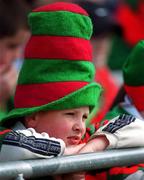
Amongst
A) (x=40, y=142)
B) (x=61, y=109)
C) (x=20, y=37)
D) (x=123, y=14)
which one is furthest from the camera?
(x=123, y=14)

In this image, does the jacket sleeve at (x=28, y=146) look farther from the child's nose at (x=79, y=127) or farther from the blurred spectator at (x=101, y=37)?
the blurred spectator at (x=101, y=37)

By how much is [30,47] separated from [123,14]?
4.66 meters

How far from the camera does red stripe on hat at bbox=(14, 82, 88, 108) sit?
283 centimetres

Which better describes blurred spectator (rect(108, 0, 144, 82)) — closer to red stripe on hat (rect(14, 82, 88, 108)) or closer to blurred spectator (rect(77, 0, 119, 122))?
blurred spectator (rect(77, 0, 119, 122))

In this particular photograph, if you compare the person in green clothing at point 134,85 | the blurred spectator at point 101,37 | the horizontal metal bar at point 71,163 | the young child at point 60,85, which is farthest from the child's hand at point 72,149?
the blurred spectator at point 101,37

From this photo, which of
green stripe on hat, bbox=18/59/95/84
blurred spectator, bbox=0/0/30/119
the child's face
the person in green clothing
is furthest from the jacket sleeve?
blurred spectator, bbox=0/0/30/119

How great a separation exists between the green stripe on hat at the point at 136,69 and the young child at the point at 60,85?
17.4 inches

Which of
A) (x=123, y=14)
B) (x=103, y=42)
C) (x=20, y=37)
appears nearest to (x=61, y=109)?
(x=20, y=37)

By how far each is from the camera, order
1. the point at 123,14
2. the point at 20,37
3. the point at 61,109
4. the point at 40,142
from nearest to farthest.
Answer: the point at 40,142
the point at 61,109
the point at 20,37
the point at 123,14

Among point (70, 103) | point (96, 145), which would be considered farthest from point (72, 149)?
point (70, 103)

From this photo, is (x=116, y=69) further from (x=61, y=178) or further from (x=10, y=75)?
(x=61, y=178)

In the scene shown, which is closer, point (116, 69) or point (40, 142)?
point (40, 142)

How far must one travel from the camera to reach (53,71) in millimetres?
2846

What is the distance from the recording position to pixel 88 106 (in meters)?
2.87
